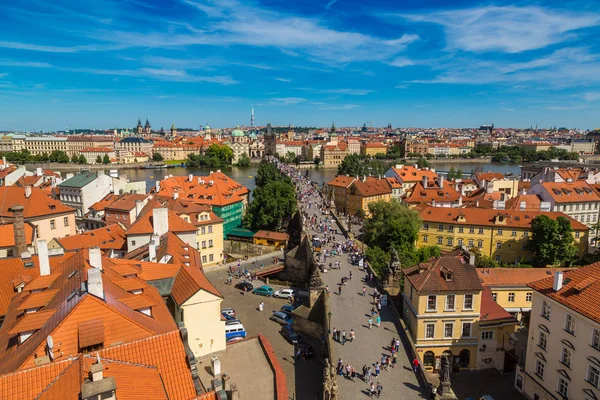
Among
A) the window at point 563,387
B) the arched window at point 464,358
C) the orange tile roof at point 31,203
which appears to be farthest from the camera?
the orange tile roof at point 31,203

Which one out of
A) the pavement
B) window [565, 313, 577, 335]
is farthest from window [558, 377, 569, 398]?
the pavement

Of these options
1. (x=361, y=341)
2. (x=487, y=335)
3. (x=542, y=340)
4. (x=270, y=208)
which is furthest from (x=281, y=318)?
(x=270, y=208)

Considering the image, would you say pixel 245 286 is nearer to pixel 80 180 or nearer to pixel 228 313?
pixel 228 313

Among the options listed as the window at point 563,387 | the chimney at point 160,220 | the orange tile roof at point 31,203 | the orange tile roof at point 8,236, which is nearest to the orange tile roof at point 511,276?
the window at point 563,387

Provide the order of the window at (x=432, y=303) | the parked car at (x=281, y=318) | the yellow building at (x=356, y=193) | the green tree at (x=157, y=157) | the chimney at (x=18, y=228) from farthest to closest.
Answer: the green tree at (x=157, y=157) → the yellow building at (x=356, y=193) → the parked car at (x=281, y=318) → the chimney at (x=18, y=228) → the window at (x=432, y=303)

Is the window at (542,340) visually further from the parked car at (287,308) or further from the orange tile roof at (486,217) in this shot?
the orange tile roof at (486,217)

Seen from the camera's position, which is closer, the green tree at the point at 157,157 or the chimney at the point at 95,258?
the chimney at the point at 95,258

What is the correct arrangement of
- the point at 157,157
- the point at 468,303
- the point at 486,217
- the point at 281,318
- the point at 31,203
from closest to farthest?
the point at 468,303 < the point at 281,318 < the point at 31,203 < the point at 486,217 < the point at 157,157
